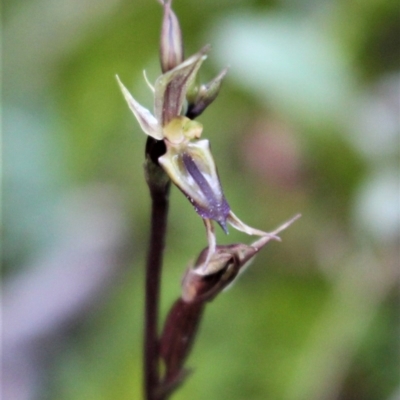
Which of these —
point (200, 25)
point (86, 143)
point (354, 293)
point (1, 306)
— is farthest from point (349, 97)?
point (1, 306)

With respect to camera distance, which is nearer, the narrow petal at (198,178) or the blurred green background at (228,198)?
the narrow petal at (198,178)

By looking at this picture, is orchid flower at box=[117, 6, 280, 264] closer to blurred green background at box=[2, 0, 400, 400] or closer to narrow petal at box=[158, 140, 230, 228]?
narrow petal at box=[158, 140, 230, 228]

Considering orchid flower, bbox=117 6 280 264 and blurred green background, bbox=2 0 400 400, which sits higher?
orchid flower, bbox=117 6 280 264

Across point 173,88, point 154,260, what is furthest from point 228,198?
point 173,88

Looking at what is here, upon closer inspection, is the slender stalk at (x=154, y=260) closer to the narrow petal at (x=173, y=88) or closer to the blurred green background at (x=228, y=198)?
the narrow petal at (x=173, y=88)

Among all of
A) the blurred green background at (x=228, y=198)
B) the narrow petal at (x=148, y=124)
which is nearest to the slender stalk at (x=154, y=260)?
the narrow petal at (x=148, y=124)

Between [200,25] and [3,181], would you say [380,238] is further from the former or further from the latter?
[3,181]

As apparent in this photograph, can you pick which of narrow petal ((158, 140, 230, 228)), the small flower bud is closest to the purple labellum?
narrow petal ((158, 140, 230, 228))
